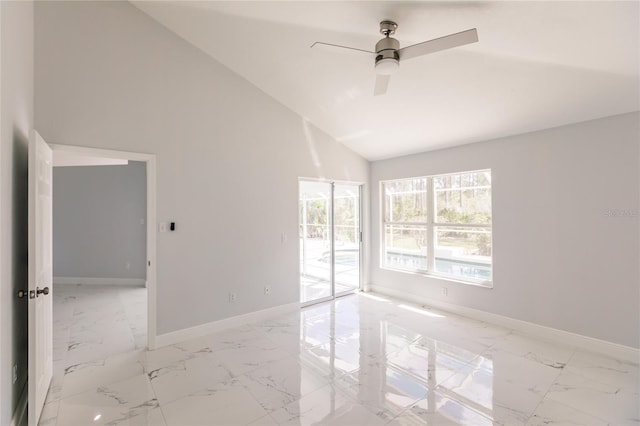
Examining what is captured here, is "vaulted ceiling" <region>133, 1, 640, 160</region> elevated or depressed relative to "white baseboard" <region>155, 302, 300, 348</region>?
elevated

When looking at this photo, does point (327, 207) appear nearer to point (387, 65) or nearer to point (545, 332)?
point (387, 65)

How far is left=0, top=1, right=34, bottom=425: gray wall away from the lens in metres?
1.88

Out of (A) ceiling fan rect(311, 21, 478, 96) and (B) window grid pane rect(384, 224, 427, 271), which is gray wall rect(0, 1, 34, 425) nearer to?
(A) ceiling fan rect(311, 21, 478, 96)

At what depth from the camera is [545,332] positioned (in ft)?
11.8

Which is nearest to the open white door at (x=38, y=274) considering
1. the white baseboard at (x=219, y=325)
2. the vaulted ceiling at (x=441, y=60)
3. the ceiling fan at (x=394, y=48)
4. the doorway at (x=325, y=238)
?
the white baseboard at (x=219, y=325)

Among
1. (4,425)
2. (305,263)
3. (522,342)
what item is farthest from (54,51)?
(522,342)

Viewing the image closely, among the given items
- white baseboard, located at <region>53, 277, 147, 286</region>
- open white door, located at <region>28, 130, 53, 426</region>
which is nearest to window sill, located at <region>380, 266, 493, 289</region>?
open white door, located at <region>28, 130, 53, 426</region>

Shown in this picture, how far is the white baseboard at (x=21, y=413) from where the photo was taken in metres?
2.06

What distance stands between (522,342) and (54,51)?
5.69 metres

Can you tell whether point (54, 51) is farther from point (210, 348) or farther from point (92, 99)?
point (210, 348)

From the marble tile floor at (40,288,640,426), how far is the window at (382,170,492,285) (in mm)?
960

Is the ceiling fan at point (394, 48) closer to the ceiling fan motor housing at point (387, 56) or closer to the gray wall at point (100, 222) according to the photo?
the ceiling fan motor housing at point (387, 56)

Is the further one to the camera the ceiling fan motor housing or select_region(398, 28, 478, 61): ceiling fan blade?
the ceiling fan motor housing

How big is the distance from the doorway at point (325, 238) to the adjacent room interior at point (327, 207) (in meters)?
0.06
